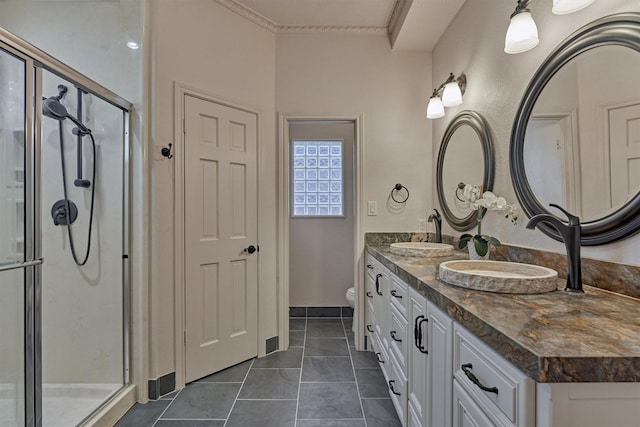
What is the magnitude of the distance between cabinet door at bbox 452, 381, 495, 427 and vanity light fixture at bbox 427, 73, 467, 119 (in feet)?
5.61

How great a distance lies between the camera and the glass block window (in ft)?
11.4

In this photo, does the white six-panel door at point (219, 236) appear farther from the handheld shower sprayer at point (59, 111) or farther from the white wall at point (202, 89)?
the handheld shower sprayer at point (59, 111)

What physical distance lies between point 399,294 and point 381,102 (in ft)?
5.70

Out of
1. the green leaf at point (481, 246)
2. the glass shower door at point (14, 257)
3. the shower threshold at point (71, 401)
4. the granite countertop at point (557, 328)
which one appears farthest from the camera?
the shower threshold at point (71, 401)

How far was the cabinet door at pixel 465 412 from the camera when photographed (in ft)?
2.56

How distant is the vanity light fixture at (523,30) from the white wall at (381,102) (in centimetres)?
134

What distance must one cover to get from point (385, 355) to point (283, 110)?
6.66 feet

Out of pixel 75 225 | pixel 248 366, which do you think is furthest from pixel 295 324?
pixel 75 225

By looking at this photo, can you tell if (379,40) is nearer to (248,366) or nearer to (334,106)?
(334,106)

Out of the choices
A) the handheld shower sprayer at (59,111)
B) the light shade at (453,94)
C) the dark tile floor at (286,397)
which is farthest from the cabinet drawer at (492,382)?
the handheld shower sprayer at (59,111)

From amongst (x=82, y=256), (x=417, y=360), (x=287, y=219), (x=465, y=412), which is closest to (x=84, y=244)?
(x=82, y=256)

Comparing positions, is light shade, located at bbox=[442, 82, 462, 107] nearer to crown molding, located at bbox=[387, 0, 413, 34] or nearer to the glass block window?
crown molding, located at bbox=[387, 0, 413, 34]

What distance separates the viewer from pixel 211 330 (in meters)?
2.17

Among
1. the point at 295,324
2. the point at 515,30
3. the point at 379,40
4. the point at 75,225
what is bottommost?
the point at 295,324
